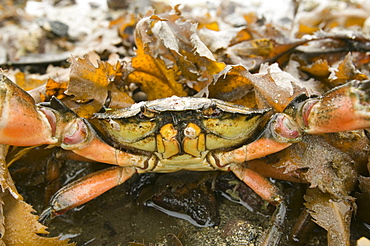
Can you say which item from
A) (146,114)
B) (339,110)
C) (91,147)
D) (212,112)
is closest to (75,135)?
(91,147)

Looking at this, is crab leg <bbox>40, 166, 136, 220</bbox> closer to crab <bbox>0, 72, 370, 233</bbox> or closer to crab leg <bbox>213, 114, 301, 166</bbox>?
crab <bbox>0, 72, 370, 233</bbox>

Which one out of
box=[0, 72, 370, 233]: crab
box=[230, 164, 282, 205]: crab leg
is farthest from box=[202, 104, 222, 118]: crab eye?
box=[230, 164, 282, 205]: crab leg

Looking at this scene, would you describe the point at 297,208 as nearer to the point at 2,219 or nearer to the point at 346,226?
the point at 346,226

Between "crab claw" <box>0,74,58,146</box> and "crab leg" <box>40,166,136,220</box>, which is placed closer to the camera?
"crab claw" <box>0,74,58,146</box>

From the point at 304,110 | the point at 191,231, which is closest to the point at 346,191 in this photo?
the point at 304,110

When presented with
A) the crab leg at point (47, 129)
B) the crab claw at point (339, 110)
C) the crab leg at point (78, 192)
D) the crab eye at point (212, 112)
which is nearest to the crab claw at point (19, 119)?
the crab leg at point (47, 129)

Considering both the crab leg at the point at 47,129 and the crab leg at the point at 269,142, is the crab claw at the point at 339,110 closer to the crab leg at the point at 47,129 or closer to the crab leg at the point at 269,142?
the crab leg at the point at 269,142
